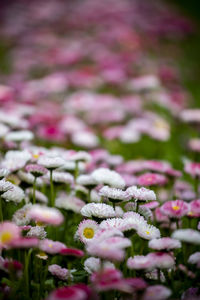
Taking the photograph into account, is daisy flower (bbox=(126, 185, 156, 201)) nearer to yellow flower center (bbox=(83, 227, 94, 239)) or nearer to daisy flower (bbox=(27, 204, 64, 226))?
yellow flower center (bbox=(83, 227, 94, 239))

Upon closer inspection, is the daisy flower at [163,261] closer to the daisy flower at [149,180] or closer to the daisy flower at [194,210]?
the daisy flower at [194,210]

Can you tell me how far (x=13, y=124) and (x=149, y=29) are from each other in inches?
157

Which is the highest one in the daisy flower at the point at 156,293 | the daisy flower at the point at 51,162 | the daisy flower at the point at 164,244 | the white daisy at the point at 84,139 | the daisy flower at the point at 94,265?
the daisy flower at the point at 51,162

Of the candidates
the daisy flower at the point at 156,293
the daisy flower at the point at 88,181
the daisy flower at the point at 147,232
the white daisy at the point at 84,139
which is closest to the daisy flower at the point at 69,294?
the daisy flower at the point at 156,293

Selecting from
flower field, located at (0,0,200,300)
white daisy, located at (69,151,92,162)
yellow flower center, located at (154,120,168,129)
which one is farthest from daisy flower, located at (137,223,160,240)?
yellow flower center, located at (154,120,168,129)

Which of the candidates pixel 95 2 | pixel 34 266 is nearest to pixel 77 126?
pixel 34 266

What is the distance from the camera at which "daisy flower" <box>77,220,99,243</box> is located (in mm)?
1238

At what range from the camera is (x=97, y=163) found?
2291 mm

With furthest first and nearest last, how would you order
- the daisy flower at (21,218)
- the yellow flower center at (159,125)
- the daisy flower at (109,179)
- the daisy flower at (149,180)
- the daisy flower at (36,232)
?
the yellow flower center at (159,125) < the daisy flower at (149,180) < the daisy flower at (109,179) < the daisy flower at (21,218) < the daisy flower at (36,232)

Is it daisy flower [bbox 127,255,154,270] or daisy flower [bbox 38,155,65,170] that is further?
daisy flower [bbox 38,155,65,170]

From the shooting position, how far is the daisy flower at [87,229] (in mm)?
1238

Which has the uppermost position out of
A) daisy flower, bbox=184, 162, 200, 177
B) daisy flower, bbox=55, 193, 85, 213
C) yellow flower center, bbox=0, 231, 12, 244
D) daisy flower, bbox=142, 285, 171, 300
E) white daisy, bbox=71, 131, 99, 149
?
yellow flower center, bbox=0, 231, 12, 244

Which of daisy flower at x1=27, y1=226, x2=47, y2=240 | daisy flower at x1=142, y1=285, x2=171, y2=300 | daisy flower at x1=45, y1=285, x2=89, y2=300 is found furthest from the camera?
daisy flower at x1=27, y1=226, x2=47, y2=240

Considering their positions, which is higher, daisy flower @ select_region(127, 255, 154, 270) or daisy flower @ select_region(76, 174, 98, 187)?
daisy flower @ select_region(127, 255, 154, 270)
